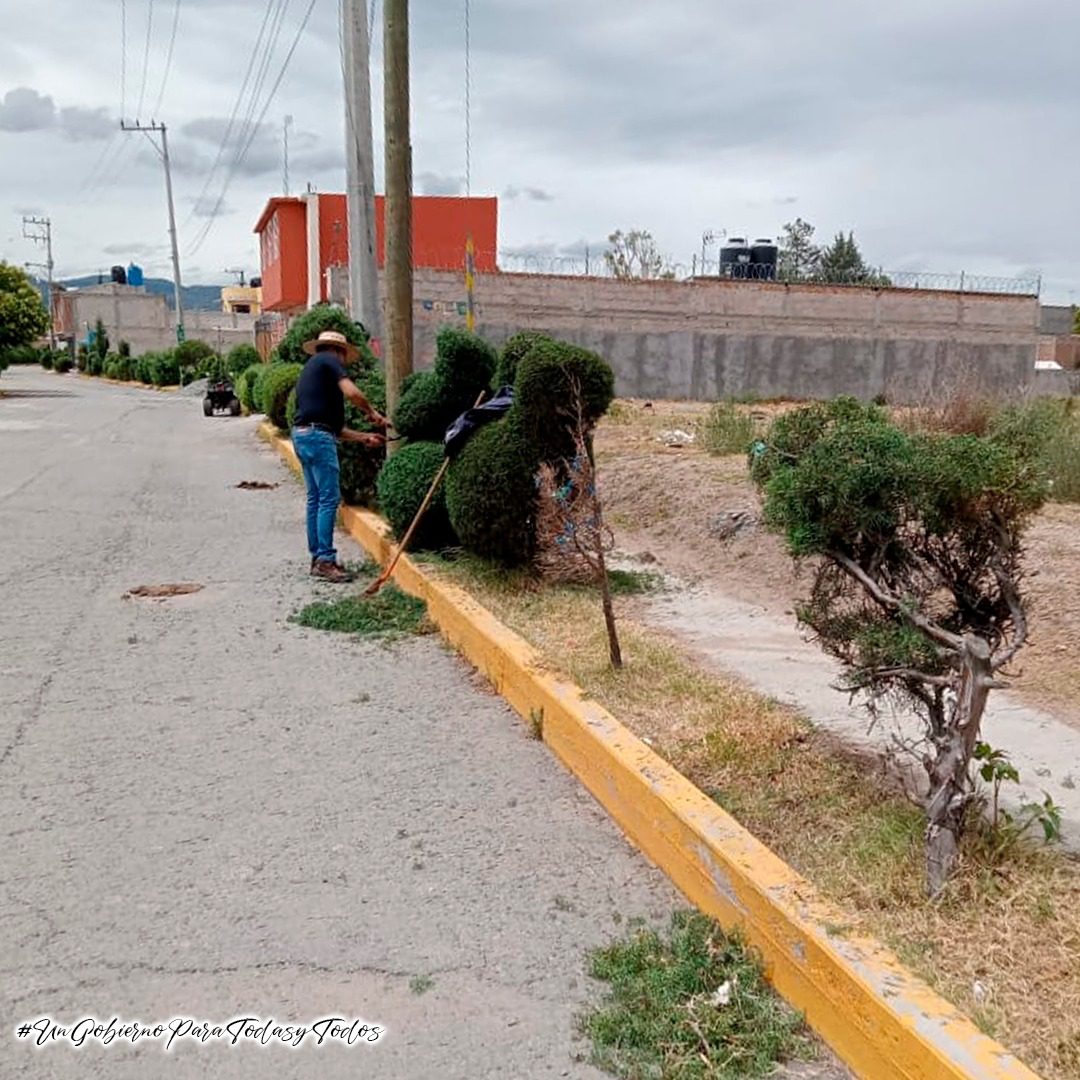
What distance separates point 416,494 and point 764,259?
116 feet

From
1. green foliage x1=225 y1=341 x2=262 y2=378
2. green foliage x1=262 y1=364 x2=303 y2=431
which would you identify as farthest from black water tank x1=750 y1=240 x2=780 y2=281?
green foliage x1=262 y1=364 x2=303 y2=431

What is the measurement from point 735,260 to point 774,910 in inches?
1451

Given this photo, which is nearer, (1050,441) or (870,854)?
(870,854)

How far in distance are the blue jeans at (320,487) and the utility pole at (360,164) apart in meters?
6.22

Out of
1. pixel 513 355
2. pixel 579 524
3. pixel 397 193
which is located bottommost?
pixel 579 524

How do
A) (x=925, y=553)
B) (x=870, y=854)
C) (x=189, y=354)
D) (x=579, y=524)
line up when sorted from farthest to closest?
(x=189, y=354) < (x=579, y=524) < (x=925, y=553) < (x=870, y=854)

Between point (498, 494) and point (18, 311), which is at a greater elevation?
point (18, 311)

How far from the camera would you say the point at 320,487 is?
28.4ft

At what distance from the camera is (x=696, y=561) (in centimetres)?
870

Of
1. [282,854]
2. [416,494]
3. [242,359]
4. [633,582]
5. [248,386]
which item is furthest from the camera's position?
[242,359]

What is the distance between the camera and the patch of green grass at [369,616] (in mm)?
7098

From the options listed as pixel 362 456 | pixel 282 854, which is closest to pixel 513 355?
pixel 362 456

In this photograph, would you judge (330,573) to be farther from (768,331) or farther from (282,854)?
(768,331)

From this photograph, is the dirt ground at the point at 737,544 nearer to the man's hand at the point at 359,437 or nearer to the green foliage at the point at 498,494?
the green foliage at the point at 498,494
